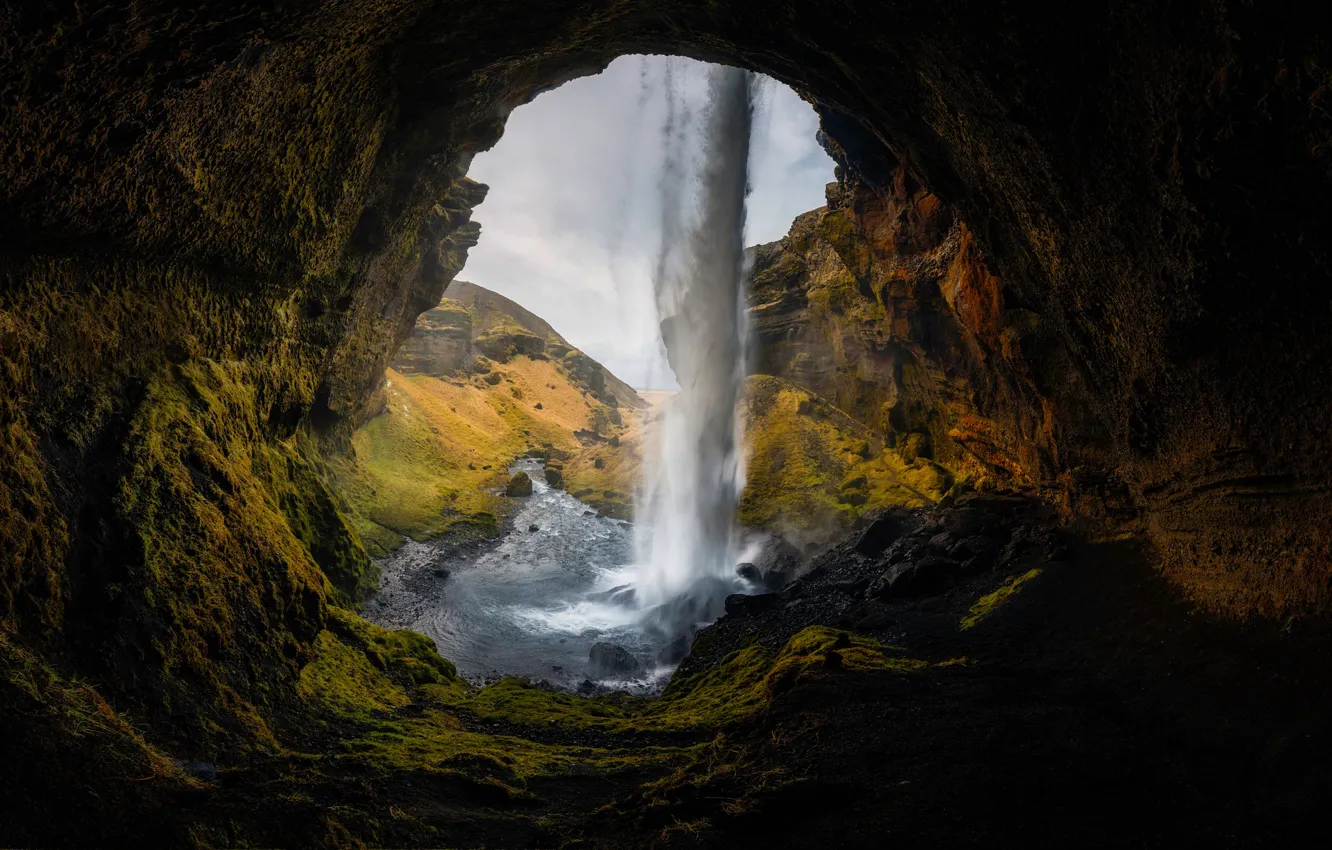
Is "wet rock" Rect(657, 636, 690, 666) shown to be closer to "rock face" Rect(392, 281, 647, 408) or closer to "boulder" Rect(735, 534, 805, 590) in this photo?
"boulder" Rect(735, 534, 805, 590)

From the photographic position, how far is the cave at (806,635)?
601 centimetres

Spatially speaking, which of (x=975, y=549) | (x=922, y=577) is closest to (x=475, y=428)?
(x=922, y=577)

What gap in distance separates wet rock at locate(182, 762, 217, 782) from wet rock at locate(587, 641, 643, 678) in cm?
1569

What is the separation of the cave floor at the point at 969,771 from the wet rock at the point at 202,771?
0.40m

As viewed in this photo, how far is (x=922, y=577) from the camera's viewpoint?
1717cm

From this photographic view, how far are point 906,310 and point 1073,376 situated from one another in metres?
11.2

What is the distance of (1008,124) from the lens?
9906 millimetres

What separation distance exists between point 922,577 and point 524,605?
2024 cm

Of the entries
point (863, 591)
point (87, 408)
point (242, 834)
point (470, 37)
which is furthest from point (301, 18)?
point (863, 591)

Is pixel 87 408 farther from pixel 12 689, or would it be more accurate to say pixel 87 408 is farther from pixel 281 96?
pixel 281 96

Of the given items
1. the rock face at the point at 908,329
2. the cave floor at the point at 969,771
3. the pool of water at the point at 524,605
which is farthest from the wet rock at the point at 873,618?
the pool of water at the point at 524,605

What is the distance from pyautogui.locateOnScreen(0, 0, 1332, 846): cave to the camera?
19.7ft

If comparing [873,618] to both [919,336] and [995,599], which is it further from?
[919,336]

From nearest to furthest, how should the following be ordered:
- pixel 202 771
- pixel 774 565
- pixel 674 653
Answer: pixel 202 771 < pixel 674 653 < pixel 774 565
